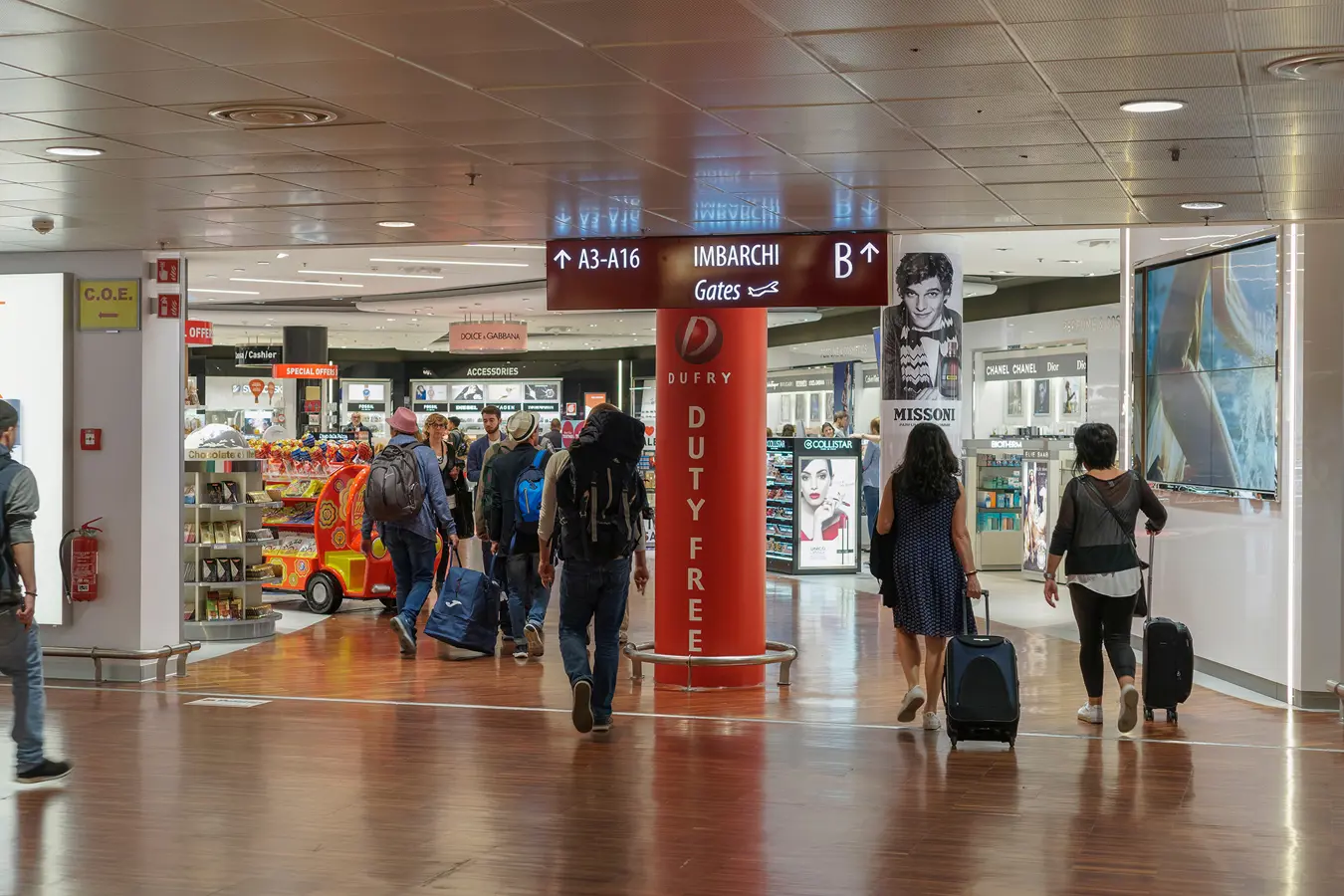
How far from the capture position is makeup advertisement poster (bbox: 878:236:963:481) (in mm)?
13297

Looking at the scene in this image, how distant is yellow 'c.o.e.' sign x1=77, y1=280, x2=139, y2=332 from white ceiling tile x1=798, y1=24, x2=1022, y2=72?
224 inches

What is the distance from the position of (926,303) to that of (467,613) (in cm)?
569

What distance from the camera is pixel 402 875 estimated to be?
488 cm

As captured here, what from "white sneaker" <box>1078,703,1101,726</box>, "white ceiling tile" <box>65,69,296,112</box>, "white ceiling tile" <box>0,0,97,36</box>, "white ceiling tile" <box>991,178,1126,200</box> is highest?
"white ceiling tile" <box>991,178,1126,200</box>

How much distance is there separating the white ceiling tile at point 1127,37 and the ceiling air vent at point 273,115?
253 centimetres

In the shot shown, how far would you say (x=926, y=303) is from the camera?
13445mm

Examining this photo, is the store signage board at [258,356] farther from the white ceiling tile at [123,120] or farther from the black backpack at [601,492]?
the white ceiling tile at [123,120]

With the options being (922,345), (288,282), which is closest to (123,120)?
(922,345)

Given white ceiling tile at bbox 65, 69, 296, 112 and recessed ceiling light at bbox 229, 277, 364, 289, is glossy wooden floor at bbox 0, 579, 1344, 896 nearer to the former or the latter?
white ceiling tile at bbox 65, 69, 296, 112

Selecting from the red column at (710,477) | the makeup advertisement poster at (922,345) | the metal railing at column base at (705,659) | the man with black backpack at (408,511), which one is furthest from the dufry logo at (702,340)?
the makeup advertisement poster at (922,345)

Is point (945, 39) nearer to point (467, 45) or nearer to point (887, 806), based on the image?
point (467, 45)

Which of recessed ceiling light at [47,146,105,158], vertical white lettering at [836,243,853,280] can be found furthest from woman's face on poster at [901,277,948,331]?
recessed ceiling light at [47,146,105,158]

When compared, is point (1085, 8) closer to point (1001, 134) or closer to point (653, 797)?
point (1001, 134)

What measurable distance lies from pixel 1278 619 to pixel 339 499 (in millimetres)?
7485
